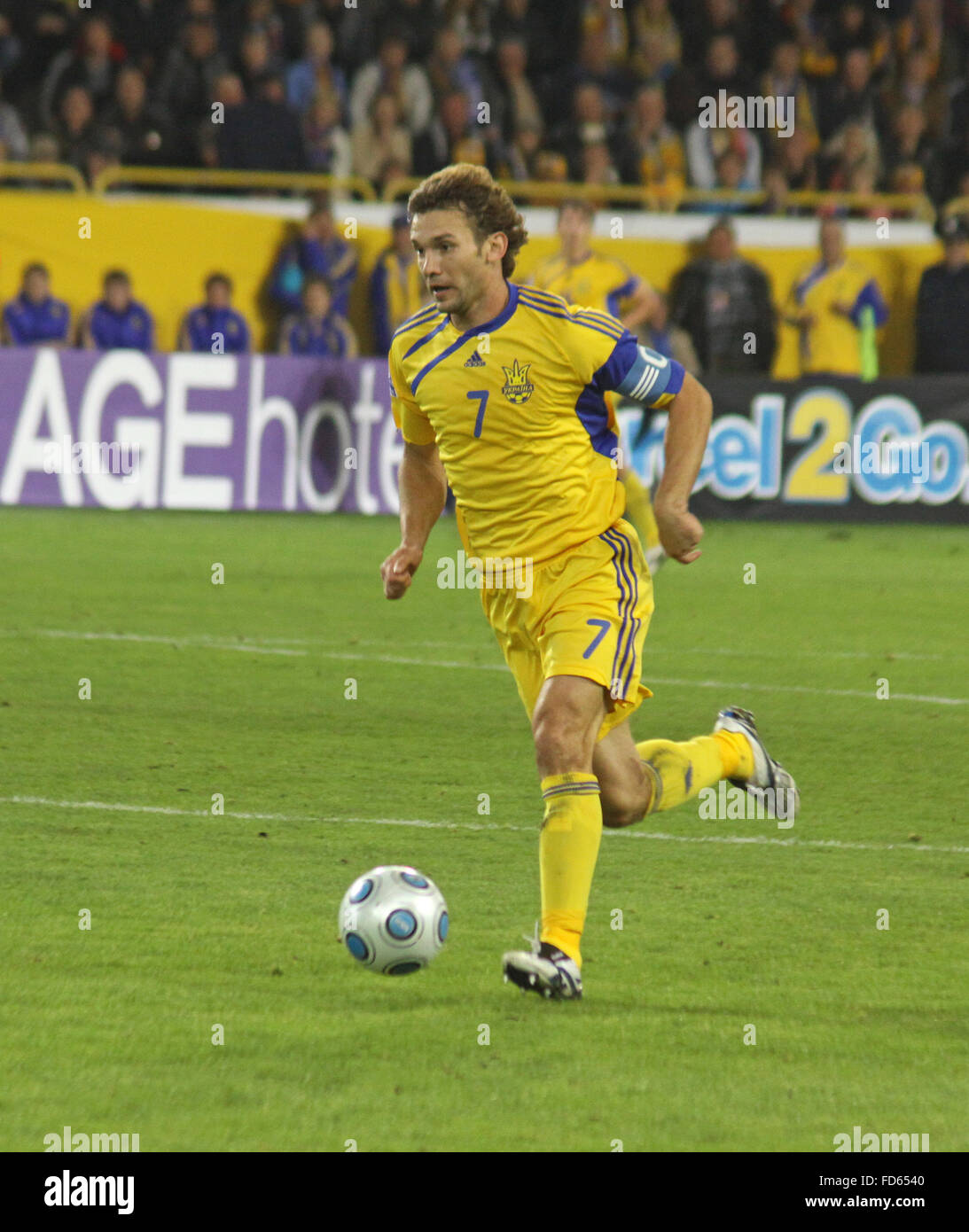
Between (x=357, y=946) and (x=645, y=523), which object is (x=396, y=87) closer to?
(x=645, y=523)

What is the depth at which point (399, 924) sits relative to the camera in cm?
515

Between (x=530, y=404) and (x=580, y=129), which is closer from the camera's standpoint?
(x=530, y=404)

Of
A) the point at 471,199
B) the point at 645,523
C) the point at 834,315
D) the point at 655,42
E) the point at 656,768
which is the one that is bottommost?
the point at 656,768

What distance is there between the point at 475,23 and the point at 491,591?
16.5m

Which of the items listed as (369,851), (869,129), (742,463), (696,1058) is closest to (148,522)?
(742,463)

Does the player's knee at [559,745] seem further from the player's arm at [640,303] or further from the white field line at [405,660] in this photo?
the player's arm at [640,303]

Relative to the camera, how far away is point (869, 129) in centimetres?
2159

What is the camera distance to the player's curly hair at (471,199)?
544 centimetres

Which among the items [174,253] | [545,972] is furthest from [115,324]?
[545,972]

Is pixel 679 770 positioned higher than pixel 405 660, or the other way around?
pixel 405 660

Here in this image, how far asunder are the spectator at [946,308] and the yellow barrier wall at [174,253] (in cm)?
33

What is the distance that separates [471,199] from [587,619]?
3.62ft

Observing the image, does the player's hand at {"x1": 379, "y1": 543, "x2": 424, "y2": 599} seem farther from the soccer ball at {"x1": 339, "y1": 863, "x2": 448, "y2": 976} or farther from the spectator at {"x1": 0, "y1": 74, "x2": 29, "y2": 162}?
the spectator at {"x1": 0, "y1": 74, "x2": 29, "y2": 162}

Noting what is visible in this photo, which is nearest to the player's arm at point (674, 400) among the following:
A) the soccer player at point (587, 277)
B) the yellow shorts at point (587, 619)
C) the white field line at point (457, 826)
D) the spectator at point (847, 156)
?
the yellow shorts at point (587, 619)
